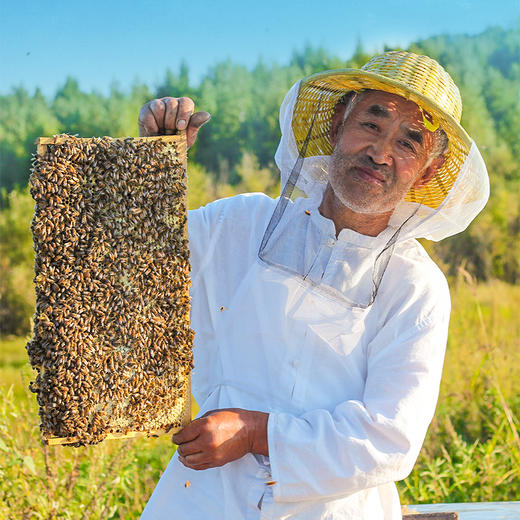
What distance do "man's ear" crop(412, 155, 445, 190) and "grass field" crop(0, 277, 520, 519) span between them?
189 cm

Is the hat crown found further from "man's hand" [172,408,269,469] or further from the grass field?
the grass field

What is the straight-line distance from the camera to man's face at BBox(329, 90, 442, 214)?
2393 millimetres

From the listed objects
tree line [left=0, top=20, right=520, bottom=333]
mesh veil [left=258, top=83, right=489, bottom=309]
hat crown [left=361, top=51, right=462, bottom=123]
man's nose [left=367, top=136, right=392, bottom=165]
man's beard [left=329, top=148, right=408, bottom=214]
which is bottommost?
tree line [left=0, top=20, right=520, bottom=333]

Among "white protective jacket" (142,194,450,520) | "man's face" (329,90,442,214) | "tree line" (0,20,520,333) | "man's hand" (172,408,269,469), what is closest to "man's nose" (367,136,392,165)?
"man's face" (329,90,442,214)

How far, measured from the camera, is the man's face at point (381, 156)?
2393 millimetres

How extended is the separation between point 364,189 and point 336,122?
57 centimetres

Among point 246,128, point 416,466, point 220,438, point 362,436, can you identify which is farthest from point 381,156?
point 246,128

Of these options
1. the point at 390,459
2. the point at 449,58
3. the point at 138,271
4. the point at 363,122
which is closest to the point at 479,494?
the point at 390,459

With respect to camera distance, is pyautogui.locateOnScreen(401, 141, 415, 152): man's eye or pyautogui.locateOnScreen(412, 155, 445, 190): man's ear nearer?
pyautogui.locateOnScreen(401, 141, 415, 152): man's eye

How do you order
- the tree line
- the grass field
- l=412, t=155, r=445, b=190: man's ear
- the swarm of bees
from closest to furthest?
the swarm of bees → l=412, t=155, r=445, b=190: man's ear → the grass field → the tree line

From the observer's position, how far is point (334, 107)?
282cm

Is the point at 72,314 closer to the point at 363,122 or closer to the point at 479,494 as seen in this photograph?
the point at 363,122

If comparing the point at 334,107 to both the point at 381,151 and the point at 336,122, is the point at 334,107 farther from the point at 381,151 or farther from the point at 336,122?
the point at 381,151

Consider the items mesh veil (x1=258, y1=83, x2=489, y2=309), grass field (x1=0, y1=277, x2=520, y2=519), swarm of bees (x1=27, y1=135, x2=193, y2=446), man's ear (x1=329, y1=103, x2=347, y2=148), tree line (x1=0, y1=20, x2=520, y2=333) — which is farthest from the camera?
tree line (x1=0, y1=20, x2=520, y2=333)
